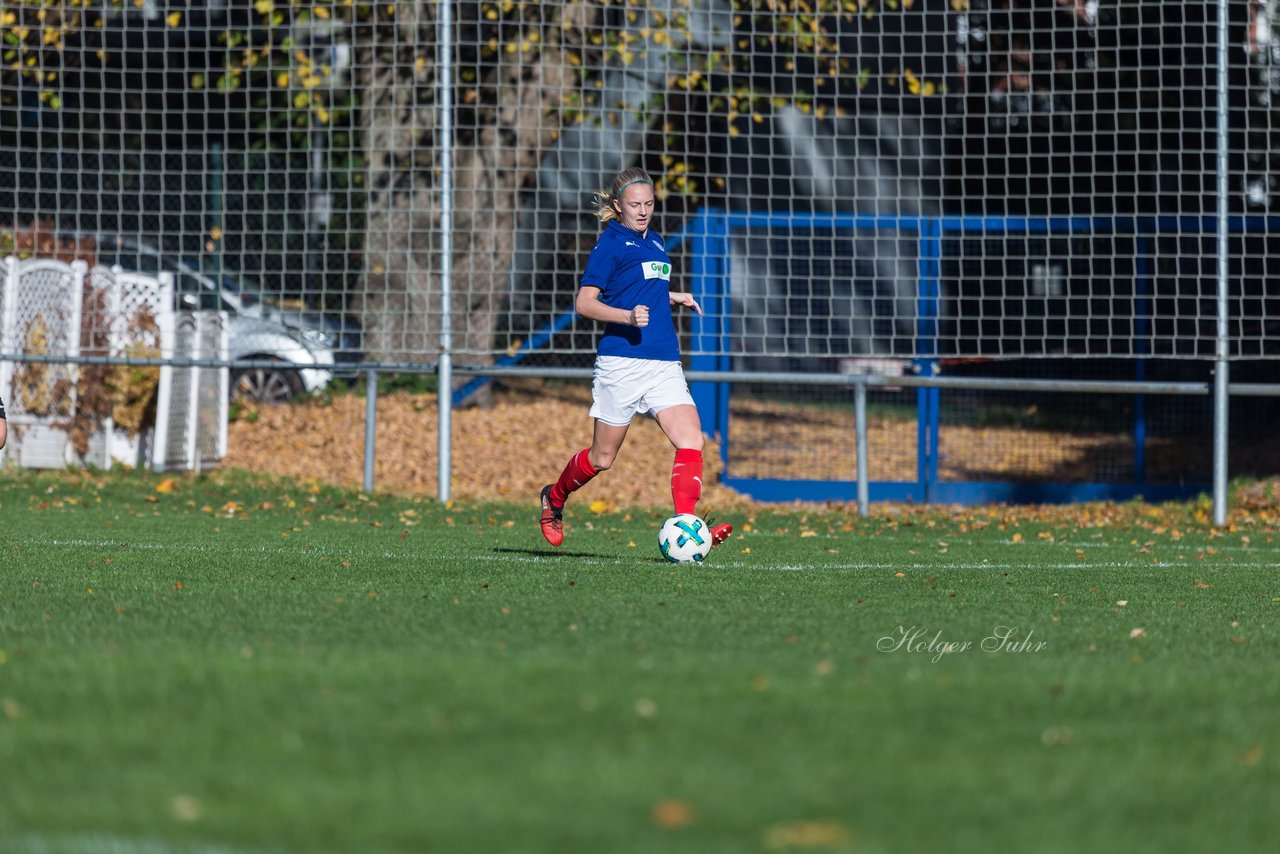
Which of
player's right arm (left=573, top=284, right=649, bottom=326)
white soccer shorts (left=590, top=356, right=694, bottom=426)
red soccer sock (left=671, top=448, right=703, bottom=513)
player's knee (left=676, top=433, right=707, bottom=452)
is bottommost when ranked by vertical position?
red soccer sock (left=671, top=448, right=703, bottom=513)

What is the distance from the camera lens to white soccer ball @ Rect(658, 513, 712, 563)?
7.01 meters

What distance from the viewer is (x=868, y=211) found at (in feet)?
53.1

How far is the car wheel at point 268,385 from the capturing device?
16.2m

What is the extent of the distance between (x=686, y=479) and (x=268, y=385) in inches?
397

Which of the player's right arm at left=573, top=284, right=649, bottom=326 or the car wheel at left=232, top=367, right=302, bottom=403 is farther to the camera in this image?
the car wheel at left=232, top=367, right=302, bottom=403

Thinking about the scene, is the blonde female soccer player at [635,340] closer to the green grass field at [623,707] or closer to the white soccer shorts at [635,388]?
the white soccer shorts at [635,388]

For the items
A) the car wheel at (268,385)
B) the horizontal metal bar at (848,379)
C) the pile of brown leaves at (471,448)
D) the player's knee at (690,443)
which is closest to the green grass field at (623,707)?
the player's knee at (690,443)

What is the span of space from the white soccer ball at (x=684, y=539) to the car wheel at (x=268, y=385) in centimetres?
978

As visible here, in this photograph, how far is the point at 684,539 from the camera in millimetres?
7023

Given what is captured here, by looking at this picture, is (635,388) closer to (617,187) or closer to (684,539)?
(684,539)

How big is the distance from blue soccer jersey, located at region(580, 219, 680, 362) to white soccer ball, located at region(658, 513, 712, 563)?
0.82m

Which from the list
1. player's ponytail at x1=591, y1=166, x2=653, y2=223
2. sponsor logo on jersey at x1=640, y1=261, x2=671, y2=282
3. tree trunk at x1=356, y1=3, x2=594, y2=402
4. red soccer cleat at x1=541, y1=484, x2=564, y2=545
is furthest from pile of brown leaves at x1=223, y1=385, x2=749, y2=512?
sponsor logo on jersey at x1=640, y1=261, x2=671, y2=282

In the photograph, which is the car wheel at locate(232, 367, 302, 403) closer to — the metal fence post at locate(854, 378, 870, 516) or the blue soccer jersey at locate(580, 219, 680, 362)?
the metal fence post at locate(854, 378, 870, 516)

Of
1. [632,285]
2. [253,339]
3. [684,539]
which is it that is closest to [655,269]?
[632,285]
